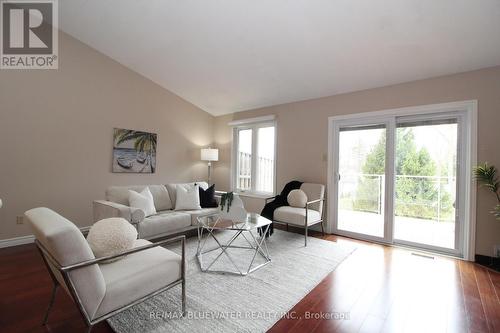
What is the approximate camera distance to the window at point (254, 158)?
4.84 m

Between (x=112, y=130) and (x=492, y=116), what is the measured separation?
17.5 feet

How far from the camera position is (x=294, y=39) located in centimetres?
284

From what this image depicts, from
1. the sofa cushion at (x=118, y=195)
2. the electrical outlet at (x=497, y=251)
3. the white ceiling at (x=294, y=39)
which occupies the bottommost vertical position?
the electrical outlet at (x=497, y=251)

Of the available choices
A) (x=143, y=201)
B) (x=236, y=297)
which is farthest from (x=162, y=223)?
(x=236, y=297)

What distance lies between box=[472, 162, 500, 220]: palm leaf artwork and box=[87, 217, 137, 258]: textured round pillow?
3660 mm

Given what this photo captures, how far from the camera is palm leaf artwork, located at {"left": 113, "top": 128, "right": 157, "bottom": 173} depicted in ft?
13.3

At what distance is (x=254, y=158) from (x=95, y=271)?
391 cm

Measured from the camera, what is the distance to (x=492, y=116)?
2.76 m

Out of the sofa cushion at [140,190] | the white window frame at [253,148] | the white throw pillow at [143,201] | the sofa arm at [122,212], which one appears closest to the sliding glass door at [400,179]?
the white window frame at [253,148]

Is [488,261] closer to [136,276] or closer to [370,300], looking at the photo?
[370,300]

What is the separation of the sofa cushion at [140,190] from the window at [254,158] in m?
1.88

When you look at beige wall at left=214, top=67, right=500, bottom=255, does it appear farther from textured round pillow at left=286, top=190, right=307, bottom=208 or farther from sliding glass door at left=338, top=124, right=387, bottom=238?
textured round pillow at left=286, top=190, right=307, bottom=208

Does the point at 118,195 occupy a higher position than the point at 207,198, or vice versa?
the point at 118,195

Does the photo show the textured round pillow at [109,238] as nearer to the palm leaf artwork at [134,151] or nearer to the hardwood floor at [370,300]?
the hardwood floor at [370,300]
